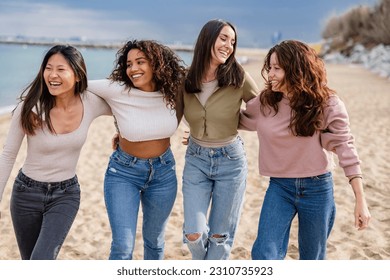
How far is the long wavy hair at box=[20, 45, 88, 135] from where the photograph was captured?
2600 mm

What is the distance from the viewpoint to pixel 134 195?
2854mm

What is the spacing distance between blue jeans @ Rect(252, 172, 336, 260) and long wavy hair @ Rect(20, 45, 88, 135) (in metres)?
1.34

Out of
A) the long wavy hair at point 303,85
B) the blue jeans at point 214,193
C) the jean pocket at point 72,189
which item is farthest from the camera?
the blue jeans at point 214,193

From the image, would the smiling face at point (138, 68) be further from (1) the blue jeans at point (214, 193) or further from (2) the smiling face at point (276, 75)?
(2) the smiling face at point (276, 75)

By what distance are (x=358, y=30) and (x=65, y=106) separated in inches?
1618

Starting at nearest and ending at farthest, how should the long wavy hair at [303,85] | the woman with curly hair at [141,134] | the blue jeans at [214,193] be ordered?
the long wavy hair at [303,85], the woman with curly hair at [141,134], the blue jeans at [214,193]

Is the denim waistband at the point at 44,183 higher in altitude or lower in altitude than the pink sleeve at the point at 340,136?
lower

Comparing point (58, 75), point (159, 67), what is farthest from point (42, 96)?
point (159, 67)

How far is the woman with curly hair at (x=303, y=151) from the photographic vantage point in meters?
2.58

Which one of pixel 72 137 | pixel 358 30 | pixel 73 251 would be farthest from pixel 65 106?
pixel 358 30

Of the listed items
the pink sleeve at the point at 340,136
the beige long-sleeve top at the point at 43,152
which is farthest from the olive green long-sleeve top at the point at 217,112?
the beige long-sleeve top at the point at 43,152

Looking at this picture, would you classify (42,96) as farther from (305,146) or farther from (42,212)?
(305,146)

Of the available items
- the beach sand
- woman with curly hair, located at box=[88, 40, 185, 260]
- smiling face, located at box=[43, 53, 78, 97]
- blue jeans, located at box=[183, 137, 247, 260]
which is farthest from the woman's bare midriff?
the beach sand
